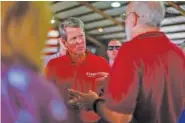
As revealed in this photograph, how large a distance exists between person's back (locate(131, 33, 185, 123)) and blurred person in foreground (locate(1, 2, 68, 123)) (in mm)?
727

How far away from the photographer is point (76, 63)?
1922mm

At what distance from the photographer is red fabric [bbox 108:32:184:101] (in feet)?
4.13

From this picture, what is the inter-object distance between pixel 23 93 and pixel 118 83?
0.74m

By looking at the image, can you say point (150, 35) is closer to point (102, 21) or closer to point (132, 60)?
point (132, 60)

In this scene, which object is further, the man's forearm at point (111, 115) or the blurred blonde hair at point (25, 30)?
the man's forearm at point (111, 115)

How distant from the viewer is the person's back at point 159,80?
1.29m

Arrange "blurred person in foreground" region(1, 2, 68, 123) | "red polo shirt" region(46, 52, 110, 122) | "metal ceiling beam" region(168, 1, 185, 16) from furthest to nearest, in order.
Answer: "metal ceiling beam" region(168, 1, 185, 16) → "red polo shirt" region(46, 52, 110, 122) → "blurred person in foreground" region(1, 2, 68, 123)

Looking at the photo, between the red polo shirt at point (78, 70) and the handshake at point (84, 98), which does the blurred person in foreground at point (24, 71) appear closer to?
the handshake at point (84, 98)

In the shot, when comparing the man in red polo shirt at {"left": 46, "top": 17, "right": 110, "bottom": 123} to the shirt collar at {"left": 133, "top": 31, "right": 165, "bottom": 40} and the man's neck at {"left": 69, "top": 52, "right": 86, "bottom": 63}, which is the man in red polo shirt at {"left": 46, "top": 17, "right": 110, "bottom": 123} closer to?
the man's neck at {"left": 69, "top": 52, "right": 86, "bottom": 63}

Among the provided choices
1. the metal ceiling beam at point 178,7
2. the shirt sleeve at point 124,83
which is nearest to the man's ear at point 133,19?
the shirt sleeve at point 124,83

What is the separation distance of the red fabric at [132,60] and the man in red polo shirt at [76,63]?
20.0 inches

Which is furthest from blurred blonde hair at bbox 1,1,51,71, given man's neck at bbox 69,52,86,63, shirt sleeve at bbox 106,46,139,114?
man's neck at bbox 69,52,86,63

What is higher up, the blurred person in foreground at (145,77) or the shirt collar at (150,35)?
the shirt collar at (150,35)

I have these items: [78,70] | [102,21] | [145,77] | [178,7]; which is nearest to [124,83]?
[145,77]
